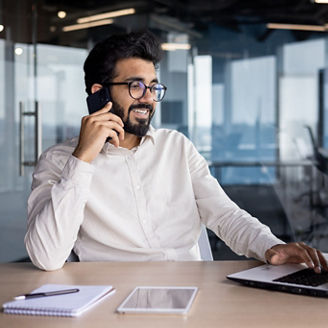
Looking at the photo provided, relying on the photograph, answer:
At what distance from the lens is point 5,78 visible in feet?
15.4

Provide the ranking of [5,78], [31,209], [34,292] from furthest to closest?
A: [5,78] → [31,209] → [34,292]

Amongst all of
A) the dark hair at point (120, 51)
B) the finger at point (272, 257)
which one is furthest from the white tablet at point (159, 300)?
the dark hair at point (120, 51)

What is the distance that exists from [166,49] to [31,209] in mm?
2964

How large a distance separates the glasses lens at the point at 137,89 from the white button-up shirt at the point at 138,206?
194 millimetres

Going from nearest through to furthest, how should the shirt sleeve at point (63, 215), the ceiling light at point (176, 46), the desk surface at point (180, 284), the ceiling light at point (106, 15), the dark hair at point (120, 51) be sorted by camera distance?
1. the desk surface at point (180, 284)
2. the shirt sleeve at point (63, 215)
3. the dark hair at point (120, 51)
4. the ceiling light at point (176, 46)
5. the ceiling light at point (106, 15)

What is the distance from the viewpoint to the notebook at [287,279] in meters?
1.51

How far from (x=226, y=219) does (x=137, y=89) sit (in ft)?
2.02

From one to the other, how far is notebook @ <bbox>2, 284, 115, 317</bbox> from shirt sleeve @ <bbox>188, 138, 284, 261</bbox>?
686mm

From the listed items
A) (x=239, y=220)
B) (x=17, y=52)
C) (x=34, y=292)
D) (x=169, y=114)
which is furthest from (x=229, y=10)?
(x=34, y=292)

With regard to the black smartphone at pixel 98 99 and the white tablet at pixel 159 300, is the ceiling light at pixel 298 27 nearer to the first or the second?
the black smartphone at pixel 98 99

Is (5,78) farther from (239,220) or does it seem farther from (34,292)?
(34,292)

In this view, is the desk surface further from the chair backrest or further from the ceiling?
the ceiling

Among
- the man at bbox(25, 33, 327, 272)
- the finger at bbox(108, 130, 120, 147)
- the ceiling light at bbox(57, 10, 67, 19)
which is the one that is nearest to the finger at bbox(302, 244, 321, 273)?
the man at bbox(25, 33, 327, 272)

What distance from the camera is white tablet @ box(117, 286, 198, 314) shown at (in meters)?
1.37
